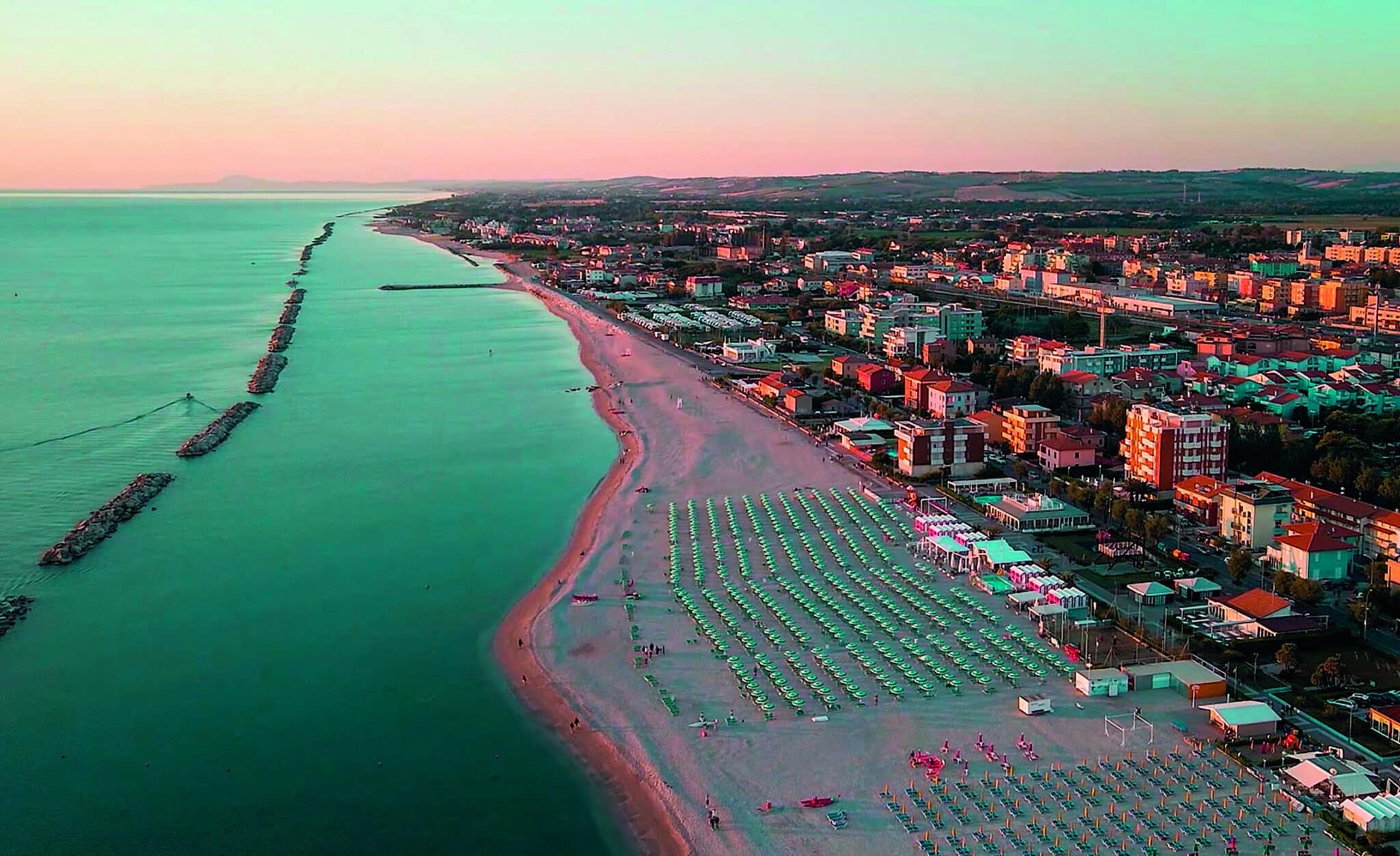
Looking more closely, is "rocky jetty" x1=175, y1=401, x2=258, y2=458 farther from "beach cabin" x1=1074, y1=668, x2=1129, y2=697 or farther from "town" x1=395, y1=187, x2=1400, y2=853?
"beach cabin" x1=1074, y1=668, x2=1129, y2=697

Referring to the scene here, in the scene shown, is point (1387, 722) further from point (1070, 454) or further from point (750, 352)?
point (750, 352)

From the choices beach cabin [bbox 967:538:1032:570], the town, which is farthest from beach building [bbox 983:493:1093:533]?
beach cabin [bbox 967:538:1032:570]

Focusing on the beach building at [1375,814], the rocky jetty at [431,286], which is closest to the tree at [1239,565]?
the beach building at [1375,814]

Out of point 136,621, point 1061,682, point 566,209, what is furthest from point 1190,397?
point 566,209

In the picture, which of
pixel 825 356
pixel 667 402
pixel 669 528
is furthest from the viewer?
pixel 825 356

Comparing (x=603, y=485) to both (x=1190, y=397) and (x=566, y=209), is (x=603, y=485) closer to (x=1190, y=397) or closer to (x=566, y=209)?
(x=1190, y=397)

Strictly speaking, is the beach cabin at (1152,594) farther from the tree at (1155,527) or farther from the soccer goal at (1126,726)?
the soccer goal at (1126,726)

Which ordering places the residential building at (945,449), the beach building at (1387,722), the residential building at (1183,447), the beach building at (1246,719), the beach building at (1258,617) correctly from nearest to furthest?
the beach building at (1387,722), the beach building at (1246,719), the beach building at (1258,617), the residential building at (1183,447), the residential building at (945,449)
